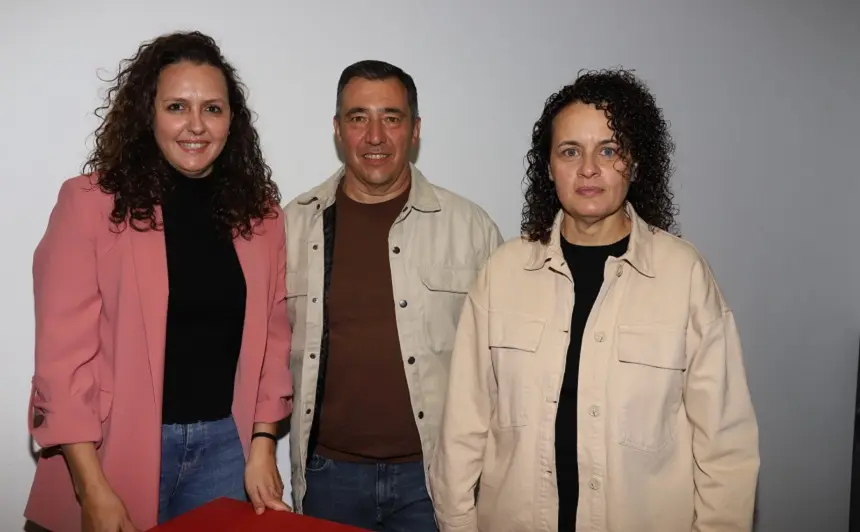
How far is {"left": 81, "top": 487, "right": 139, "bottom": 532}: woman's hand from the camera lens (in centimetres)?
177

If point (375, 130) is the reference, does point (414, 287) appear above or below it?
below

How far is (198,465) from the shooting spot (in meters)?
1.98

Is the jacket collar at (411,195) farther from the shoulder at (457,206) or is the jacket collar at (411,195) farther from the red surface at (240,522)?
the red surface at (240,522)

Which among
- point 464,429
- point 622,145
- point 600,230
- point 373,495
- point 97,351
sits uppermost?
point 622,145

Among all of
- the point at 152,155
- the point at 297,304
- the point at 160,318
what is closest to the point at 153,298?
the point at 160,318

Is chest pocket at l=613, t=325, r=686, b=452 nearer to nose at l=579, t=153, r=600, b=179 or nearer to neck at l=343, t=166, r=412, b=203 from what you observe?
nose at l=579, t=153, r=600, b=179

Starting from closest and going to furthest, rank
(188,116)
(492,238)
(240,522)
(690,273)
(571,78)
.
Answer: (240,522) < (690,273) < (188,116) < (492,238) < (571,78)

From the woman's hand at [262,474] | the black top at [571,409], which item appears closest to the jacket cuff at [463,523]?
the black top at [571,409]

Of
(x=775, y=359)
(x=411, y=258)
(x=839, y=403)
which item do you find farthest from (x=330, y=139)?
(x=839, y=403)

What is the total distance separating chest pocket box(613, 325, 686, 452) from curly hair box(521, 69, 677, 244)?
0.33 m

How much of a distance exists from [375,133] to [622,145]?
0.74m

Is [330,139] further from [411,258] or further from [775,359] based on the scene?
[775,359]

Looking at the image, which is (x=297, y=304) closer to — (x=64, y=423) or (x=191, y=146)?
(x=191, y=146)

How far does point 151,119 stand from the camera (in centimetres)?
199
